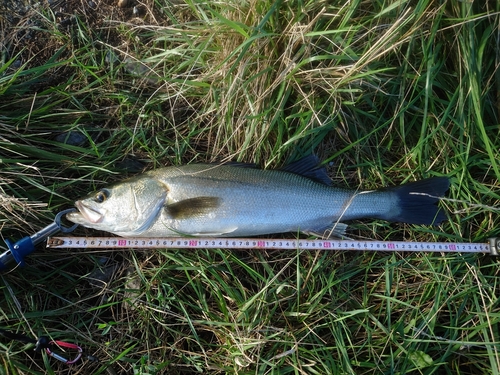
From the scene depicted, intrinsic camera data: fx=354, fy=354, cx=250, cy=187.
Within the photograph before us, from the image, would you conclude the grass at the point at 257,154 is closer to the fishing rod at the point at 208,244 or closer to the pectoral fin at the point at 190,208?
the fishing rod at the point at 208,244

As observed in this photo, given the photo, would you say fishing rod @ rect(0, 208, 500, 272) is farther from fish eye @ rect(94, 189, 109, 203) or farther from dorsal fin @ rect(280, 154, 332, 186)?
dorsal fin @ rect(280, 154, 332, 186)

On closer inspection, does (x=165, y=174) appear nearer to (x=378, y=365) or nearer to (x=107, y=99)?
(x=107, y=99)

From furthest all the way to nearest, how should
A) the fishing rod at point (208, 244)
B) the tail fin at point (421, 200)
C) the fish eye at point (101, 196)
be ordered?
1. the tail fin at point (421, 200)
2. the fish eye at point (101, 196)
3. the fishing rod at point (208, 244)

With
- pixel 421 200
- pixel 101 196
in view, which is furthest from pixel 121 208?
pixel 421 200

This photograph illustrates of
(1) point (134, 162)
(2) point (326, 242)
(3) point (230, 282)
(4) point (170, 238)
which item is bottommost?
(3) point (230, 282)

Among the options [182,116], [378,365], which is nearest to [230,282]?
[378,365]

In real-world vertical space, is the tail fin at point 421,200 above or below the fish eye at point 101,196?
below

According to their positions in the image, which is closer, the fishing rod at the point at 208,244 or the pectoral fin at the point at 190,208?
the fishing rod at the point at 208,244

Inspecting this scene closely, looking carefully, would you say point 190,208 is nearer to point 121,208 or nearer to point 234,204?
point 234,204

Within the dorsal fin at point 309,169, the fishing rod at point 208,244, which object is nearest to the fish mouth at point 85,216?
the fishing rod at point 208,244
